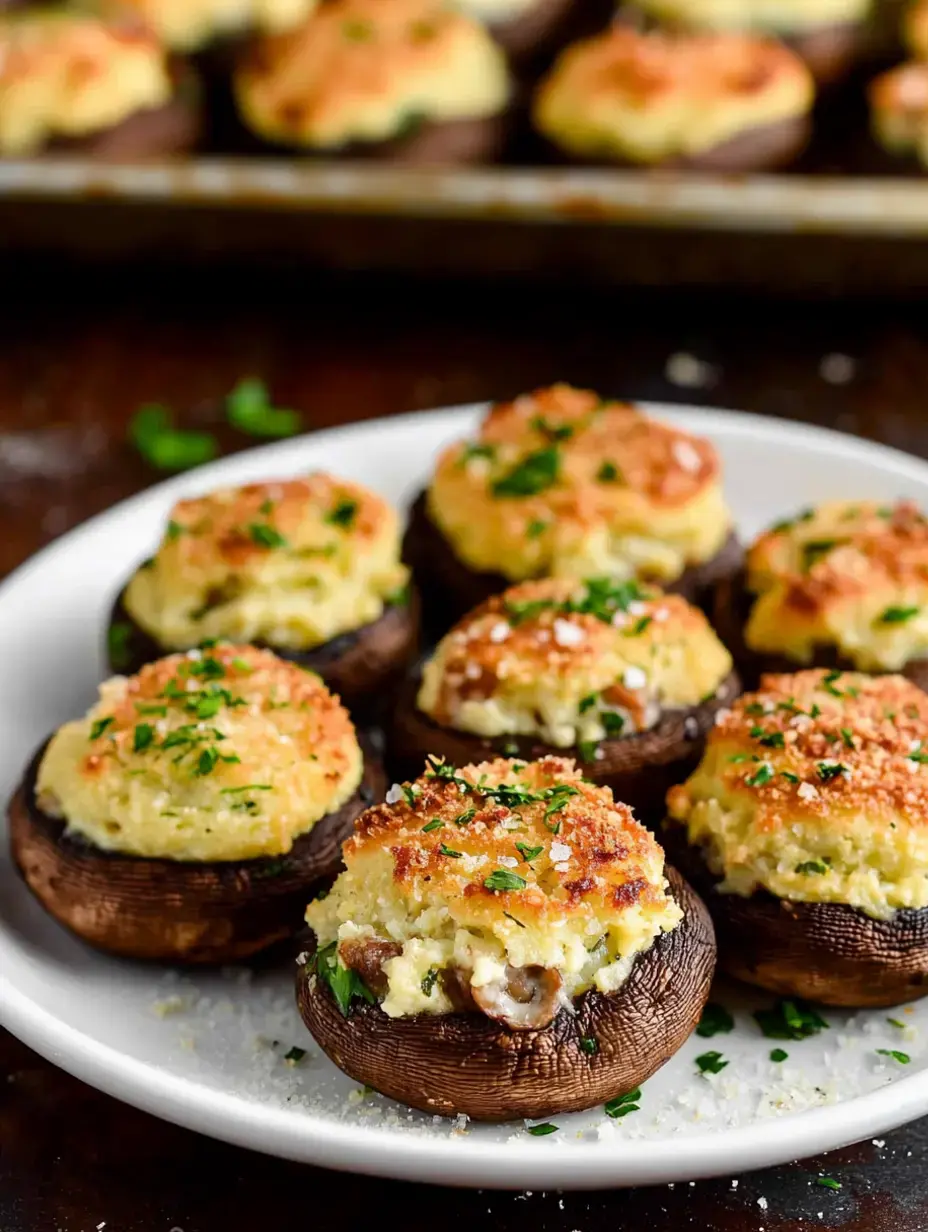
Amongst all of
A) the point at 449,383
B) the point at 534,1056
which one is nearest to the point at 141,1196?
the point at 534,1056

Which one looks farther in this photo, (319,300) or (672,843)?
(319,300)

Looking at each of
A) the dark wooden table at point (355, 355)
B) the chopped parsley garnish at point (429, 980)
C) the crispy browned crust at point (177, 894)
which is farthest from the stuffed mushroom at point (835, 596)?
the dark wooden table at point (355, 355)

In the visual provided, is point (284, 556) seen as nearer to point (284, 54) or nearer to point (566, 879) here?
point (566, 879)

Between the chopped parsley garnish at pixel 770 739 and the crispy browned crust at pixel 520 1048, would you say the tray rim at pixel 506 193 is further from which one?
the crispy browned crust at pixel 520 1048

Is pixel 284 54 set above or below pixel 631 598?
above

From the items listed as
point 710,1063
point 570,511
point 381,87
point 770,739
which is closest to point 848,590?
point 770,739

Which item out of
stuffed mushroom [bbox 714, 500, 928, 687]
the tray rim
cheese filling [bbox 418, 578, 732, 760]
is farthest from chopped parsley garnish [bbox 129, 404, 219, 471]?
stuffed mushroom [bbox 714, 500, 928, 687]

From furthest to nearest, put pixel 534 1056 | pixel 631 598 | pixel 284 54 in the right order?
pixel 284 54 < pixel 631 598 < pixel 534 1056
